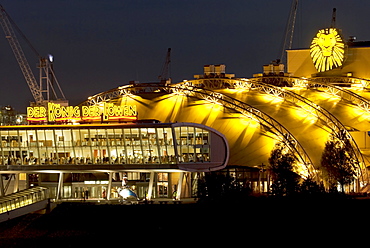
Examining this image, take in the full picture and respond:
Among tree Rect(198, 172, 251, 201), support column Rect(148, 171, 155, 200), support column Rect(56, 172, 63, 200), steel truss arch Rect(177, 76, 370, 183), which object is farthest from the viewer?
steel truss arch Rect(177, 76, 370, 183)

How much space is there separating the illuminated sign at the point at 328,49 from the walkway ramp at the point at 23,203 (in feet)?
203

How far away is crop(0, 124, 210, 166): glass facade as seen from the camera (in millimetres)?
114562

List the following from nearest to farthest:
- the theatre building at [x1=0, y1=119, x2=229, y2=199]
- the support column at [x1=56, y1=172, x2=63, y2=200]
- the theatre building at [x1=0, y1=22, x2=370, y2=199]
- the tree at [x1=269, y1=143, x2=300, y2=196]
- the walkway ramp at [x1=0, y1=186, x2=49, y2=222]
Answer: the walkway ramp at [x1=0, y1=186, x2=49, y2=222] < the tree at [x1=269, y1=143, x2=300, y2=196] < the theatre building at [x1=0, y1=119, x2=229, y2=199] < the theatre building at [x1=0, y1=22, x2=370, y2=199] < the support column at [x1=56, y1=172, x2=63, y2=200]

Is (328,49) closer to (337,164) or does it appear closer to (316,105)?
(316,105)

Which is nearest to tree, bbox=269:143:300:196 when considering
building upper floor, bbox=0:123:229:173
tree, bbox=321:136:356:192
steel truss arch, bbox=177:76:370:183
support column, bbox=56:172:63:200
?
tree, bbox=321:136:356:192

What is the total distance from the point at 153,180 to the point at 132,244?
20.4m

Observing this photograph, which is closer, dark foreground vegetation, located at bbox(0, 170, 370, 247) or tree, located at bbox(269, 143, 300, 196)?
dark foreground vegetation, located at bbox(0, 170, 370, 247)

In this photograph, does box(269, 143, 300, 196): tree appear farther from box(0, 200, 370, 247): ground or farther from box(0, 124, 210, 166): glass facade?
box(0, 124, 210, 166): glass facade

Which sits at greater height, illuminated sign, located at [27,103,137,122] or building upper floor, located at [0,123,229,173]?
illuminated sign, located at [27,103,137,122]

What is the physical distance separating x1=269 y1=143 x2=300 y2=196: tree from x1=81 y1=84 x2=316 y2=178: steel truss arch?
6.64ft

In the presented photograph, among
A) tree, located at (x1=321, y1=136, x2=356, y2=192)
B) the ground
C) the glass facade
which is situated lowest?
the ground

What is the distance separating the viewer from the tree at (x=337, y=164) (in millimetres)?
118375

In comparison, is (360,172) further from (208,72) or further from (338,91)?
(208,72)

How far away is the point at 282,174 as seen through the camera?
11500cm
